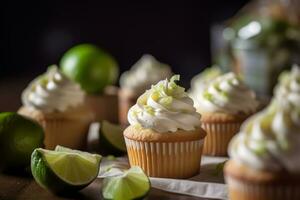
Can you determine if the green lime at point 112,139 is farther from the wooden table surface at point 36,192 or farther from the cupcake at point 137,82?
the cupcake at point 137,82

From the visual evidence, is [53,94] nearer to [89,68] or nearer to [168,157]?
[89,68]

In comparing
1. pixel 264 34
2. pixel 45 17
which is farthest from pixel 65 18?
pixel 264 34

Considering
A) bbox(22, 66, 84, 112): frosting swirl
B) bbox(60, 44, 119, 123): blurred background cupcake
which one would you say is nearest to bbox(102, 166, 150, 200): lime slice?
bbox(22, 66, 84, 112): frosting swirl

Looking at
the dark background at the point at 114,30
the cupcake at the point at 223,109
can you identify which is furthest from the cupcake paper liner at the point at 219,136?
the dark background at the point at 114,30

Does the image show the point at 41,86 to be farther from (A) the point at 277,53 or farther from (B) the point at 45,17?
(B) the point at 45,17

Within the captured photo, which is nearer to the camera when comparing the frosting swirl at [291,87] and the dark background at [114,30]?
the frosting swirl at [291,87]

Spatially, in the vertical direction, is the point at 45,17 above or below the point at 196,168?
above
